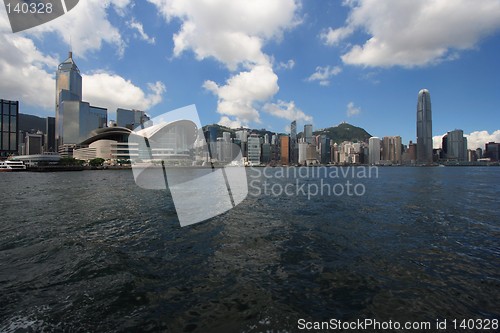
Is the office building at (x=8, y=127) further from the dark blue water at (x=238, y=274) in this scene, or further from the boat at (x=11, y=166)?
the dark blue water at (x=238, y=274)

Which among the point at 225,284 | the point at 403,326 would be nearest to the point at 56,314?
the point at 225,284

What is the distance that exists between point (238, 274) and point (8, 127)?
26101 cm

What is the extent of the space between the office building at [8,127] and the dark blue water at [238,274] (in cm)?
24548

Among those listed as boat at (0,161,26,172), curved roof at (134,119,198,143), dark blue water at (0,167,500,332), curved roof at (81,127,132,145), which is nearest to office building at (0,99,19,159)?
curved roof at (81,127,132,145)

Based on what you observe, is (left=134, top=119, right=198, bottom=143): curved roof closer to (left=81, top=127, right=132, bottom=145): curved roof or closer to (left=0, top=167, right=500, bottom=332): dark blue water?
(left=81, top=127, right=132, bottom=145): curved roof

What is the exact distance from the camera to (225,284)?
7348 millimetres

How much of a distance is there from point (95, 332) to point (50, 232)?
10607 millimetres

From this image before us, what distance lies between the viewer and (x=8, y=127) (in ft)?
Answer: 623

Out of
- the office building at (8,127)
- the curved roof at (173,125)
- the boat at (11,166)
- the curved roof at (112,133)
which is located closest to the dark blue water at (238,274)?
the boat at (11,166)

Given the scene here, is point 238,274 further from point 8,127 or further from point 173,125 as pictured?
point 8,127

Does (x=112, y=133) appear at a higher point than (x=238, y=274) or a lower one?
higher

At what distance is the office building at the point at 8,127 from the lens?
187125mm

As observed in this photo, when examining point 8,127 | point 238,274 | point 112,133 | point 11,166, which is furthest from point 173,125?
point 238,274

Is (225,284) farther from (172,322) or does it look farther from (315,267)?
(315,267)
